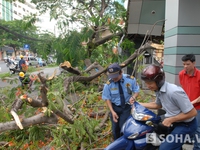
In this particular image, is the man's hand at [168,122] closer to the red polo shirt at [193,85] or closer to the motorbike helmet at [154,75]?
the motorbike helmet at [154,75]

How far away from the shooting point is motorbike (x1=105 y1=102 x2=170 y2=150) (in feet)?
7.35

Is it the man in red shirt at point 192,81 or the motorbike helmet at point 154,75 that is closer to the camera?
the motorbike helmet at point 154,75

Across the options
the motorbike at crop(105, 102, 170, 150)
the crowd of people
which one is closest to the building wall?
the crowd of people

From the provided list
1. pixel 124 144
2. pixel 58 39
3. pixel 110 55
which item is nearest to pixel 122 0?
pixel 110 55

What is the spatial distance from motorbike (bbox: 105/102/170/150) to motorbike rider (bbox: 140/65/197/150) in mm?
125

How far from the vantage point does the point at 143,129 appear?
2273 mm

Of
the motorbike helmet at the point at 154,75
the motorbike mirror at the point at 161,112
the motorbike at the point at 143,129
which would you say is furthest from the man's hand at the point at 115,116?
the motorbike helmet at the point at 154,75

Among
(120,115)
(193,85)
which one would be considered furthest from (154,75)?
(120,115)

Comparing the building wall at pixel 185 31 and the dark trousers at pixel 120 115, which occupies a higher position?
the building wall at pixel 185 31

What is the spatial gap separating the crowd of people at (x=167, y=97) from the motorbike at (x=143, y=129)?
0.12 meters

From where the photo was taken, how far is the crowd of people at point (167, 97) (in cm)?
202

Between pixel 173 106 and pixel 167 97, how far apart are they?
4.4 inches

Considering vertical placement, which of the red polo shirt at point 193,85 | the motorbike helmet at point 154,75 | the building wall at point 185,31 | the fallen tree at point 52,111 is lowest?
the fallen tree at point 52,111

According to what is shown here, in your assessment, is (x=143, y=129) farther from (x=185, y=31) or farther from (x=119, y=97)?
(x=185, y=31)
